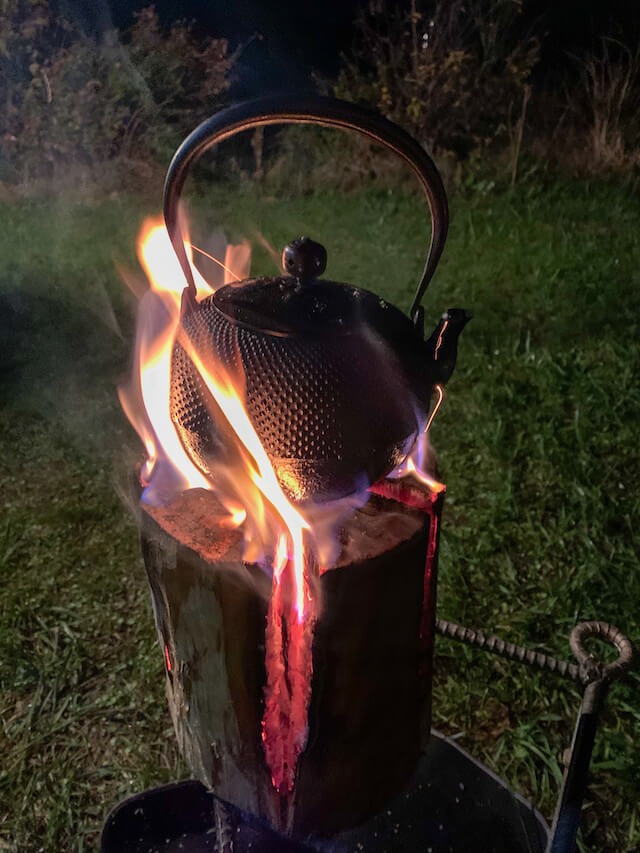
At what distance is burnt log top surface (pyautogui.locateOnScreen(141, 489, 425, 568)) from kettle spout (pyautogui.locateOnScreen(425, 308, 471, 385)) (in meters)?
0.28

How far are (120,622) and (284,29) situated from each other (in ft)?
22.8

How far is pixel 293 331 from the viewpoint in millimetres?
1243

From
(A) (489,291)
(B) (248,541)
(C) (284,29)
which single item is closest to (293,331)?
(B) (248,541)

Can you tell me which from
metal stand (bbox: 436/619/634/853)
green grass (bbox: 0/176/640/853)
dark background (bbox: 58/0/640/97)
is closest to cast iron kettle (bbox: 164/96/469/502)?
metal stand (bbox: 436/619/634/853)

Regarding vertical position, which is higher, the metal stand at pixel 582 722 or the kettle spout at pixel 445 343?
the kettle spout at pixel 445 343

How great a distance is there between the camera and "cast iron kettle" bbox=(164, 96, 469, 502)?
1.23 metres

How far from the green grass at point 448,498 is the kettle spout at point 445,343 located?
128 cm

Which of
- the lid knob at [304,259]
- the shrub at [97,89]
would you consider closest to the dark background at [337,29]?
the shrub at [97,89]

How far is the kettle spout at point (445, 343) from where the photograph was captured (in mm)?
1367

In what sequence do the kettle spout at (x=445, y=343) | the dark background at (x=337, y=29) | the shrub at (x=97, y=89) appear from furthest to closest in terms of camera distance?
the dark background at (x=337, y=29), the shrub at (x=97, y=89), the kettle spout at (x=445, y=343)

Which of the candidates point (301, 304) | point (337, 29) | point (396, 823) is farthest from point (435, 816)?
point (337, 29)

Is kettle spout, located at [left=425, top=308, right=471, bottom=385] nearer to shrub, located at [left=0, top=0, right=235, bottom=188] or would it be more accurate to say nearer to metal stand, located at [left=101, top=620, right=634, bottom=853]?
metal stand, located at [left=101, top=620, right=634, bottom=853]

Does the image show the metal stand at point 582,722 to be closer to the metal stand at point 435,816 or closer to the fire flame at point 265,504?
the metal stand at point 435,816

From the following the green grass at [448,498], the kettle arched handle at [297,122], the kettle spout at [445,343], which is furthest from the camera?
the green grass at [448,498]
